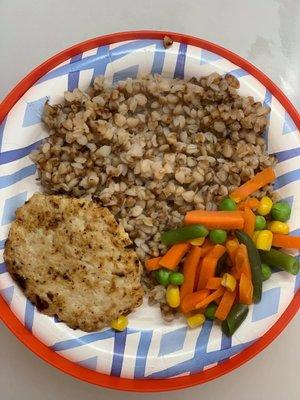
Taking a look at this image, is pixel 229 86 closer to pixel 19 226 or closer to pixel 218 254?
pixel 218 254

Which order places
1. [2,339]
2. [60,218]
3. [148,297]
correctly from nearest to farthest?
[60,218] → [148,297] → [2,339]

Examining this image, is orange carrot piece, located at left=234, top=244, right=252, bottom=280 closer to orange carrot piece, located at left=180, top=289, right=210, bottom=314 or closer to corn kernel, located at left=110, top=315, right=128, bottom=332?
orange carrot piece, located at left=180, top=289, right=210, bottom=314

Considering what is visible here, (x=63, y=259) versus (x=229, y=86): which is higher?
(x=229, y=86)

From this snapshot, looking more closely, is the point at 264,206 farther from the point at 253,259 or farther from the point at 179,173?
the point at 179,173

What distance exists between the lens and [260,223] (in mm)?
1953

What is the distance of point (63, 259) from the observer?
1.94 m

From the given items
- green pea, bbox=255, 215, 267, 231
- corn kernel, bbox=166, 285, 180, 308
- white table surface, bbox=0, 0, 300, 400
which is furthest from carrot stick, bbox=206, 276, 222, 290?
white table surface, bbox=0, 0, 300, 400

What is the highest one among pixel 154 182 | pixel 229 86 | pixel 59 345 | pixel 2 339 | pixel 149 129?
pixel 229 86

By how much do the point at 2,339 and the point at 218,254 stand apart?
86 centimetres

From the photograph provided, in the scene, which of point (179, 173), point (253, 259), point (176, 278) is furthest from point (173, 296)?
point (179, 173)

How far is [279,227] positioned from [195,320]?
41 cm

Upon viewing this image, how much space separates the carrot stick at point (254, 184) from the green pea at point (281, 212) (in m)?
0.08

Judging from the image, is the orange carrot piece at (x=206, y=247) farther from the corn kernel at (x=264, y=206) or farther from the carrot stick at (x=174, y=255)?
the corn kernel at (x=264, y=206)

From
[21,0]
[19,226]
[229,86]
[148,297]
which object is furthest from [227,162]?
[21,0]
